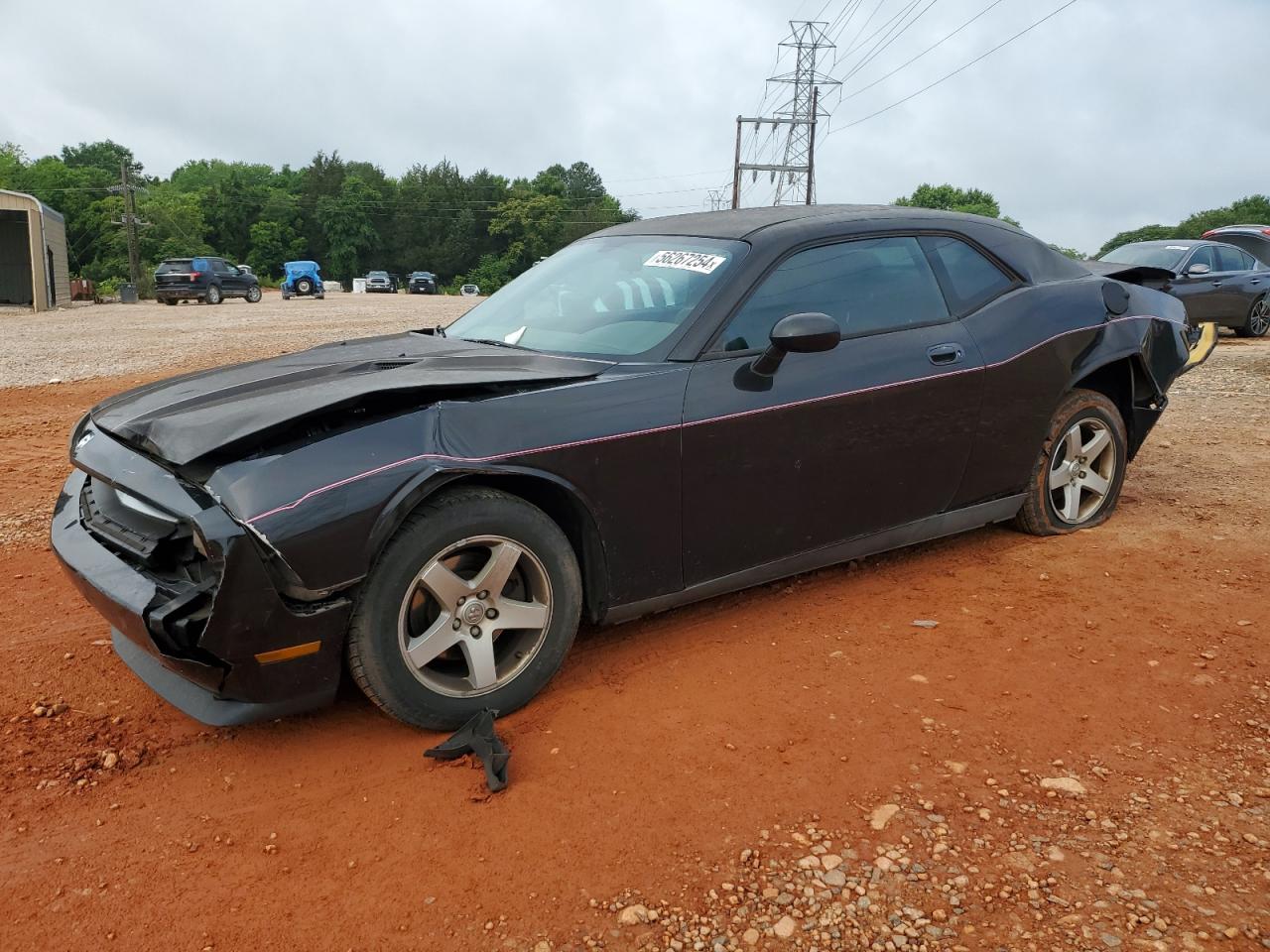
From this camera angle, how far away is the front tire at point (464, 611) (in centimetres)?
277

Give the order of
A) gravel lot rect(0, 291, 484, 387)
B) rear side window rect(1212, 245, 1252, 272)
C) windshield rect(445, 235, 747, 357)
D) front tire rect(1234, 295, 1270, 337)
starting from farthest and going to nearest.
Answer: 1. front tire rect(1234, 295, 1270, 337)
2. rear side window rect(1212, 245, 1252, 272)
3. gravel lot rect(0, 291, 484, 387)
4. windshield rect(445, 235, 747, 357)

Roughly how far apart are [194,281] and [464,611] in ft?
122

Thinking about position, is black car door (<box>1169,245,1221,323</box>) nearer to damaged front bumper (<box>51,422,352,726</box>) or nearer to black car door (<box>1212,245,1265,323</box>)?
black car door (<box>1212,245,1265,323</box>)

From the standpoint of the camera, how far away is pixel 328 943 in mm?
2135

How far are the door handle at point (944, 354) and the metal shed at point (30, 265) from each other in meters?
33.1

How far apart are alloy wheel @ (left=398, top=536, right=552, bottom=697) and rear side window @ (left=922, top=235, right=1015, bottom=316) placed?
2322 mm

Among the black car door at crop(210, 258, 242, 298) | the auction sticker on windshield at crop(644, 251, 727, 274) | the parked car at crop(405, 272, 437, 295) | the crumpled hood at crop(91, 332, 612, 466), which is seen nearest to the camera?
the crumpled hood at crop(91, 332, 612, 466)

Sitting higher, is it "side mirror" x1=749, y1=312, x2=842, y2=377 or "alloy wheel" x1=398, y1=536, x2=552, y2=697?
"side mirror" x1=749, y1=312, x2=842, y2=377

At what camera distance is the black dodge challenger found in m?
2.68

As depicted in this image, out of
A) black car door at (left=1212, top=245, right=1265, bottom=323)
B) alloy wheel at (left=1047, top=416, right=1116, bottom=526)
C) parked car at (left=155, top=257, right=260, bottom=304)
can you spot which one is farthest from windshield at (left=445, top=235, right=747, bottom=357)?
parked car at (left=155, top=257, right=260, bottom=304)

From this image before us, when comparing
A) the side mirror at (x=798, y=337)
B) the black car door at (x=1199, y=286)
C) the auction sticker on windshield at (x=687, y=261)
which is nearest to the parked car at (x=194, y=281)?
the black car door at (x=1199, y=286)

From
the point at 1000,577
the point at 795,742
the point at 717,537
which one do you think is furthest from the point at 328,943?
the point at 1000,577

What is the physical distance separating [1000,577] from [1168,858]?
1980 millimetres

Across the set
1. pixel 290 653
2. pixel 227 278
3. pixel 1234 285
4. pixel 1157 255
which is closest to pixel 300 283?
pixel 227 278
